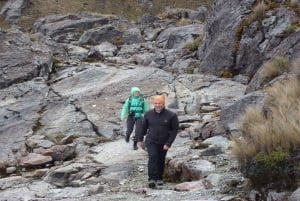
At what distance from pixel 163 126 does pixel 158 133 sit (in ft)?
0.59

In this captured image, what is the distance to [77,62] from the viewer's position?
25469 millimetres

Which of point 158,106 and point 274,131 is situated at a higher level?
point 158,106

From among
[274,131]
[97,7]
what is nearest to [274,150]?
[274,131]

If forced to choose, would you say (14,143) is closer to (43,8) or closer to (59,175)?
(59,175)

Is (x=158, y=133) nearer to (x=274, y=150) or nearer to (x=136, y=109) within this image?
(x=274, y=150)

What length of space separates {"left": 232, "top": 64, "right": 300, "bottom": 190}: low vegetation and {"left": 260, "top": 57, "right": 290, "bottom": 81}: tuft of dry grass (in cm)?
577

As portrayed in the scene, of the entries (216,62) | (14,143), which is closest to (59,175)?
(14,143)

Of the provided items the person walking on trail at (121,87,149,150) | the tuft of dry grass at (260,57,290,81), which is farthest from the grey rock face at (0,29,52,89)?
the tuft of dry grass at (260,57,290,81)

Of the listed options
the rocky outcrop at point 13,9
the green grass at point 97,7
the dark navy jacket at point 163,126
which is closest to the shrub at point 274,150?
the dark navy jacket at point 163,126

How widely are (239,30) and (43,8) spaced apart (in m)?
50.1

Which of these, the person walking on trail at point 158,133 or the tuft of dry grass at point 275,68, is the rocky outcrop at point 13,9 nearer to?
the tuft of dry grass at point 275,68

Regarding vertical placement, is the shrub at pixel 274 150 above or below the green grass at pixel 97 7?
below

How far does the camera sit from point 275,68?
575 inches

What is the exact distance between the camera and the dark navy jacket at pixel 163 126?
10070mm
